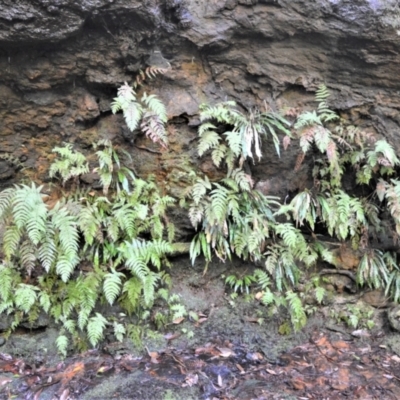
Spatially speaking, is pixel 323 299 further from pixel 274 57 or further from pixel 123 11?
pixel 123 11

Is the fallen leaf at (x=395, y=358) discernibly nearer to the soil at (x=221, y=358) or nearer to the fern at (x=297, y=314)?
the soil at (x=221, y=358)

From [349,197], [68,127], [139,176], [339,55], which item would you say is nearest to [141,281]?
[139,176]

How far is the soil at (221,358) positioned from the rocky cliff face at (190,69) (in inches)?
62.7

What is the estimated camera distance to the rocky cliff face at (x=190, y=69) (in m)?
4.50

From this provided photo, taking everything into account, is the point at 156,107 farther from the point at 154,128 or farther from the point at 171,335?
the point at 171,335

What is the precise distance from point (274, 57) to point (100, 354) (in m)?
4.10

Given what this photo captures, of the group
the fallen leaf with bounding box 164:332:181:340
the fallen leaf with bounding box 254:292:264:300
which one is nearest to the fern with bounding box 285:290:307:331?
the fallen leaf with bounding box 254:292:264:300

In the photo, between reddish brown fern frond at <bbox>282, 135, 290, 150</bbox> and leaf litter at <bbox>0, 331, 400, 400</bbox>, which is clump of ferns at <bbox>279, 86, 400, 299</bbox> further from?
leaf litter at <bbox>0, 331, 400, 400</bbox>

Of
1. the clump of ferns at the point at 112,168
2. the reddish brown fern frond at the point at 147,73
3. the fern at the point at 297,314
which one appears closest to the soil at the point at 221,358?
the fern at the point at 297,314

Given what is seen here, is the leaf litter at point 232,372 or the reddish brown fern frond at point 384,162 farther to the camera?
the reddish brown fern frond at point 384,162

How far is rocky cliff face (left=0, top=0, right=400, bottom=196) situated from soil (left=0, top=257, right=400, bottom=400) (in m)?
1.59

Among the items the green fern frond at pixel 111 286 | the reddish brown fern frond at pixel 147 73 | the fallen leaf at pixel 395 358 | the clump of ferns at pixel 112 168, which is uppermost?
the reddish brown fern frond at pixel 147 73

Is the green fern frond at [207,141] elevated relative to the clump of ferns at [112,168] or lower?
elevated

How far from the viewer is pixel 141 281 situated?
443 centimetres
